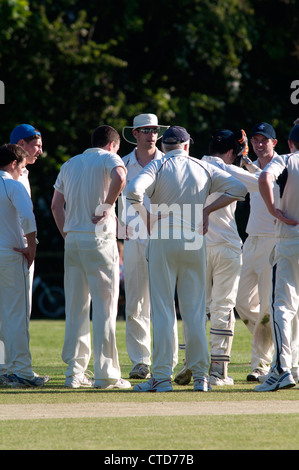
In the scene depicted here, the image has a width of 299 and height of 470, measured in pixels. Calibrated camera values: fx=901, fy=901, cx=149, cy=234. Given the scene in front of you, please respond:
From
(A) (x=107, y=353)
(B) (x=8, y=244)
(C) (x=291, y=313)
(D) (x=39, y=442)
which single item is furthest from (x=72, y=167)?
(D) (x=39, y=442)

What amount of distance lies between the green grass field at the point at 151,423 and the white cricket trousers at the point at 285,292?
520 millimetres

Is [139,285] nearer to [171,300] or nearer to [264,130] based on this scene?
[171,300]

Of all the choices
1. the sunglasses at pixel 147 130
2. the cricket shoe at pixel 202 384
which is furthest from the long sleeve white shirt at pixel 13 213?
the cricket shoe at pixel 202 384

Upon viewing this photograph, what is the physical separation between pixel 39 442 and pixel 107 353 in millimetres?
2804

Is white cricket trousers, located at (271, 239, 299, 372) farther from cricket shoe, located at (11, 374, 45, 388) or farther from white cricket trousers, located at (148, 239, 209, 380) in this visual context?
cricket shoe, located at (11, 374, 45, 388)

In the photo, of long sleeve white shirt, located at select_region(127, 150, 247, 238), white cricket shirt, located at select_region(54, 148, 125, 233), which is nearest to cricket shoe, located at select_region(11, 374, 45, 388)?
white cricket shirt, located at select_region(54, 148, 125, 233)

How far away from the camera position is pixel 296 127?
345 inches

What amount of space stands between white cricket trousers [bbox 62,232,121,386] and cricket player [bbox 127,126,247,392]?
0.45 m

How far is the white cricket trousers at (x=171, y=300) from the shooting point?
8.44 m

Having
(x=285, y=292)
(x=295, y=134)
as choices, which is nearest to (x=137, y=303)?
(x=285, y=292)

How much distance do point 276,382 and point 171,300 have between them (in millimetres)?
1255

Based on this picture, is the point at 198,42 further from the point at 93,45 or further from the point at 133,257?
the point at 133,257

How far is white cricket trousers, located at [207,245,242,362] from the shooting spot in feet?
30.4

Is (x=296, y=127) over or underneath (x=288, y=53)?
underneath
